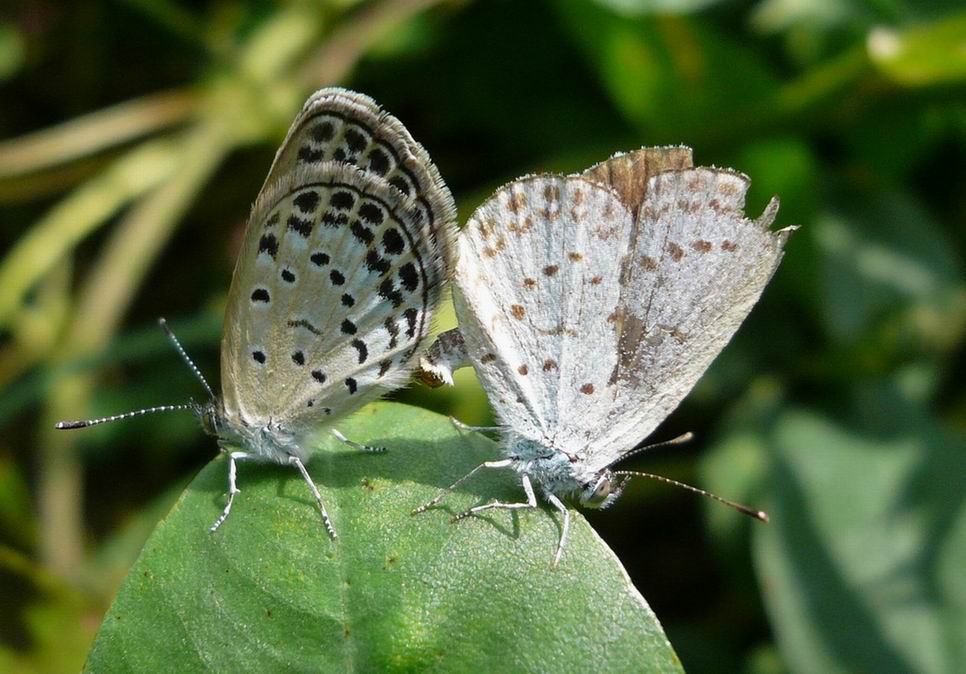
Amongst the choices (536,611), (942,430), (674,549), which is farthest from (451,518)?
(942,430)

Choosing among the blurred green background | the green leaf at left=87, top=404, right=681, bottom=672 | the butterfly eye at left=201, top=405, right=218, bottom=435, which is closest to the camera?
the green leaf at left=87, top=404, right=681, bottom=672

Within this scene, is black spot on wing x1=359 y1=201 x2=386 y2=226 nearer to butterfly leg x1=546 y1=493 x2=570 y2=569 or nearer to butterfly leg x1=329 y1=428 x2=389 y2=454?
butterfly leg x1=329 y1=428 x2=389 y2=454

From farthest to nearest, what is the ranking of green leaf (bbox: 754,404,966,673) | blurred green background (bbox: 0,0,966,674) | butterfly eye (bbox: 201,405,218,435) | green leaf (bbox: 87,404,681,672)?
blurred green background (bbox: 0,0,966,674), green leaf (bbox: 754,404,966,673), butterfly eye (bbox: 201,405,218,435), green leaf (bbox: 87,404,681,672)

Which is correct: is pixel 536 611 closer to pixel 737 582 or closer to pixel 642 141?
pixel 737 582

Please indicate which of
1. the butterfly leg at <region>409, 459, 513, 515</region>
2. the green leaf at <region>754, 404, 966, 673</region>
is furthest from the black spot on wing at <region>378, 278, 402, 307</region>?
the green leaf at <region>754, 404, 966, 673</region>

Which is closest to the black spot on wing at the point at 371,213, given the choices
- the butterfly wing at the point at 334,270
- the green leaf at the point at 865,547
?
the butterfly wing at the point at 334,270

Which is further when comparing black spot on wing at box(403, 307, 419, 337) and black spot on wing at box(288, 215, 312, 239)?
black spot on wing at box(403, 307, 419, 337)

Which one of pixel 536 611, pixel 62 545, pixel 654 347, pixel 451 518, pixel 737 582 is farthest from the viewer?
pixel 62 545

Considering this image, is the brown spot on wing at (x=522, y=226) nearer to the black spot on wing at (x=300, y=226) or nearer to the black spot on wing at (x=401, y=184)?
the black spot on wing at (x=401, y=184)
